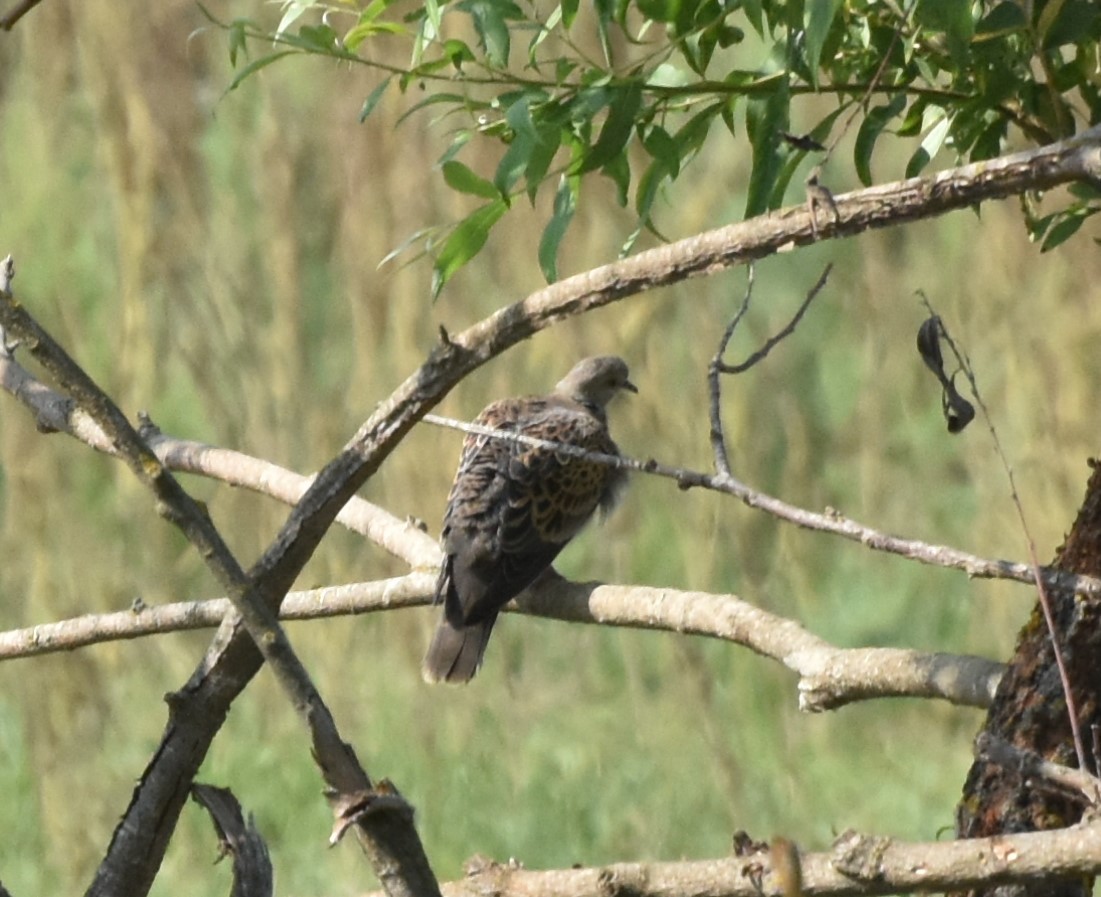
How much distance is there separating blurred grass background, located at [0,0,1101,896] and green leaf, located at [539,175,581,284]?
1694 mm

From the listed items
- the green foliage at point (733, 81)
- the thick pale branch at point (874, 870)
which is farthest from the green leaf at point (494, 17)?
the thick pale branch at point (874, 870)

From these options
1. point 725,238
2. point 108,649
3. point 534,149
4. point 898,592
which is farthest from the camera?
point 108,649

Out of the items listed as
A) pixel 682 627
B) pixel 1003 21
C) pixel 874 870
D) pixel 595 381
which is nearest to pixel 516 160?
pixel 1003 21

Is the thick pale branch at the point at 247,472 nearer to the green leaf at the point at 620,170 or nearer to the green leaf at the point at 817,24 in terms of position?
the green leaf at the point at 620,170

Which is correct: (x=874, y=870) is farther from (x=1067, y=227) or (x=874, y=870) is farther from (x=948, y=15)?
(x=1067, y=227)

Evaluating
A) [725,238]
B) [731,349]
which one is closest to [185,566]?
[731,349]

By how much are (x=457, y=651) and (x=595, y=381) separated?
0.69 meters

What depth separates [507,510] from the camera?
2775 mm

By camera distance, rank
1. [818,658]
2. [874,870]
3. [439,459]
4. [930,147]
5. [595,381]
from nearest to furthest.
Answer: [874,870]
[930,147]
[818,658]
[595,381]
[439,459]

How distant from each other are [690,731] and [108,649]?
4.41ft

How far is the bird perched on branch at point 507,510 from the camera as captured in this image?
2.65 m

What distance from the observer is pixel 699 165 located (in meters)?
3.27

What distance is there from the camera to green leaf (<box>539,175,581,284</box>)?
1.40 m

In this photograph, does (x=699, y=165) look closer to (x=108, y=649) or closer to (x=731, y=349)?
(x=731, y=349)
